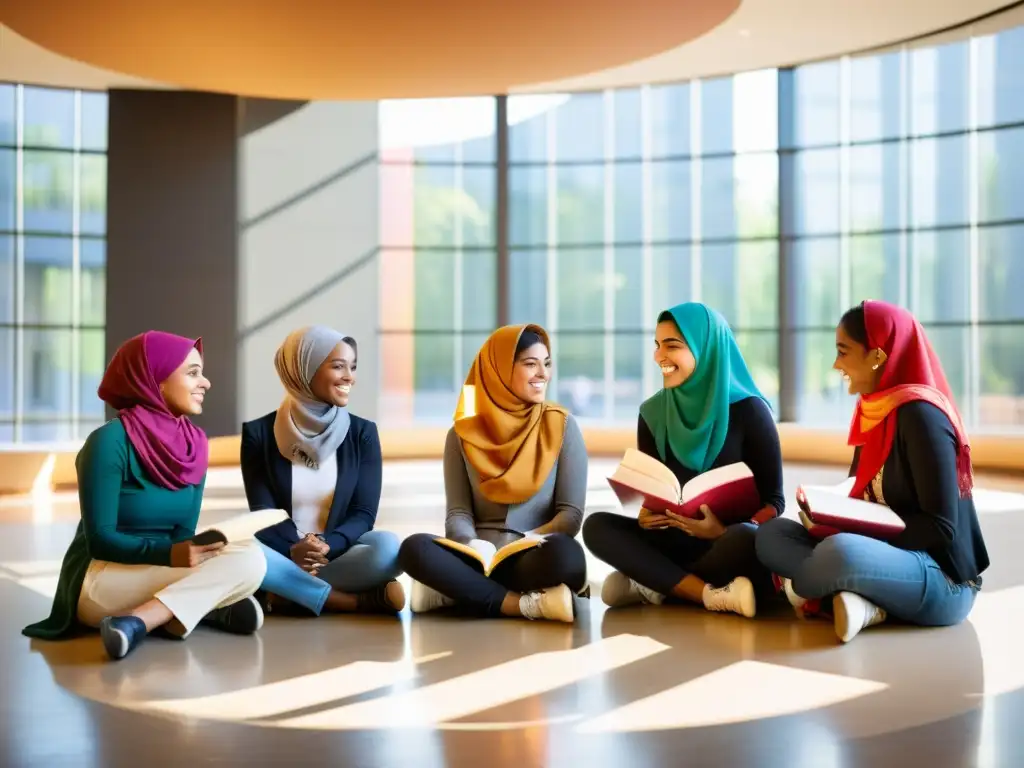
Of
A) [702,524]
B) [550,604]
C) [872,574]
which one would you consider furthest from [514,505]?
[872,574]

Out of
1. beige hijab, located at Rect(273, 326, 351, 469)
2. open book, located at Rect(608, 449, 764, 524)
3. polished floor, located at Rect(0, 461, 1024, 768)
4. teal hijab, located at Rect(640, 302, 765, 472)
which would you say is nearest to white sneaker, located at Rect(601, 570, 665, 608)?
polished floor, located at Rect(0, 461, 1024, 768)

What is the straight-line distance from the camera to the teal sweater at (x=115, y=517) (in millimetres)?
3348

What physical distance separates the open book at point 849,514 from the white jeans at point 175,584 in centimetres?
167

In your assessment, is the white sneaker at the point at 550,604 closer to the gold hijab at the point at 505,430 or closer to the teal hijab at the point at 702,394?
the gold hijab at the point at 505,430

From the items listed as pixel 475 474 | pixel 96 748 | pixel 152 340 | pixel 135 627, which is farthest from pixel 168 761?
pixel 475 474

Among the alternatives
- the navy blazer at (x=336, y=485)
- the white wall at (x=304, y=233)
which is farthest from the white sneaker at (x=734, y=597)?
the white wall at (x=304, y=233)

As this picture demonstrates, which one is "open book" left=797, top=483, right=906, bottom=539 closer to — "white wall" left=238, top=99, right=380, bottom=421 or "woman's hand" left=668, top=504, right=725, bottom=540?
"woman's hand" left=668, top=504, right=725, bottom=540

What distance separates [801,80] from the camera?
37.8ft

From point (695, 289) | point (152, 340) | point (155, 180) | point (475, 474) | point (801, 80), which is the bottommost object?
point (475, 474)

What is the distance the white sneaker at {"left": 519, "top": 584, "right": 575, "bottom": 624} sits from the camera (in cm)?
364

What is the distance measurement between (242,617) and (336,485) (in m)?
0.57

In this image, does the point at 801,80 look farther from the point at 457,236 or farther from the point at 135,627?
the point at 135,627

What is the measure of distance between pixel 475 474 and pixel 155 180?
7.92m

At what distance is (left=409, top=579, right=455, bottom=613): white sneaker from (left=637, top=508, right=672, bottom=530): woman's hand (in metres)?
0.69
